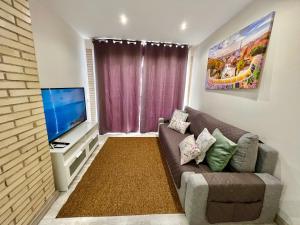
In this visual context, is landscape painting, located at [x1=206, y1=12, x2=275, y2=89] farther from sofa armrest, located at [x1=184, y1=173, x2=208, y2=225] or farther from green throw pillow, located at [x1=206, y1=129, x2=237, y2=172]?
sofa armrest, located at [x1=184, y1=173, x2=208, y2=225]

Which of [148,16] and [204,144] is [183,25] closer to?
[148,16]

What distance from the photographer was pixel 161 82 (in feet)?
11.9

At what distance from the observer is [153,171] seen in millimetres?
2205

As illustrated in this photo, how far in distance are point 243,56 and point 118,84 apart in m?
2.65

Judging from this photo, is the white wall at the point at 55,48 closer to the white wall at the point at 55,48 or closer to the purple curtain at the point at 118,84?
the white wall at the point at 55,48

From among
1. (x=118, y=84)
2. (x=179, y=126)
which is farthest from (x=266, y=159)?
(x=118, y=84)

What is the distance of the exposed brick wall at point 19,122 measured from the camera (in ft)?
3.44

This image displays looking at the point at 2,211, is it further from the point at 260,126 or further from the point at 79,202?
the point at 260,126

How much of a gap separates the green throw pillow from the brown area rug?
0.63m

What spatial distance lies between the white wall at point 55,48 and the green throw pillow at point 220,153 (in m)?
2.32

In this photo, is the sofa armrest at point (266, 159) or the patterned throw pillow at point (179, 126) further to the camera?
the patterned throw pillow at point (179, 126)

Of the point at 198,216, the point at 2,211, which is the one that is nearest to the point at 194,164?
the point at 198,216

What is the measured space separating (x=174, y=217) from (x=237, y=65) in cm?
208

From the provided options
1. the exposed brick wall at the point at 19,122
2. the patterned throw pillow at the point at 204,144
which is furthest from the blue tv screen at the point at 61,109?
the patterned throw pillow at the point at 204,144
